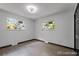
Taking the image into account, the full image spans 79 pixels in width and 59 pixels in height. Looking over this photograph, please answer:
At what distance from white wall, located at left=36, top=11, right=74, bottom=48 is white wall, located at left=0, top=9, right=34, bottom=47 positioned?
15 centimetres

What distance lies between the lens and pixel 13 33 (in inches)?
45.1

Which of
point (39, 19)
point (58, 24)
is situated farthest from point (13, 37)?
point (58, 24)

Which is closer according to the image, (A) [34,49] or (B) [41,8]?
(B) [41,8]

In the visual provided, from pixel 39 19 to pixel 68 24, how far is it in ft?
1.64

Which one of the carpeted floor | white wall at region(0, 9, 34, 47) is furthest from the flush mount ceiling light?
the carpeted floor

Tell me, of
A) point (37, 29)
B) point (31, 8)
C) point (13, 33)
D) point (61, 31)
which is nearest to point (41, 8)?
point (31, 8)

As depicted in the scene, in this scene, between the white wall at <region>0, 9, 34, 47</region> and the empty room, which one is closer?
the empty room

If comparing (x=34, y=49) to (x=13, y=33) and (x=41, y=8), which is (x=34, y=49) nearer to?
(x=13, y=33)

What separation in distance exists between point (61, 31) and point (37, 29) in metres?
0.42

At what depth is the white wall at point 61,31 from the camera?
1001 millimetres

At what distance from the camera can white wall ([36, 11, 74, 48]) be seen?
1.00 meters

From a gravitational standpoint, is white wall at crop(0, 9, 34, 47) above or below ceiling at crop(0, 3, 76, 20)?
below

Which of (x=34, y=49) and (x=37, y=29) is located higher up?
(x=37, y=29)

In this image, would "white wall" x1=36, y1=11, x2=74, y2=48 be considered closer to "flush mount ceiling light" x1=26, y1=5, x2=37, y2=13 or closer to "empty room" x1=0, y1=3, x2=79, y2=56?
"empty room" x1=0, y1=3, x2=79, y2=56
